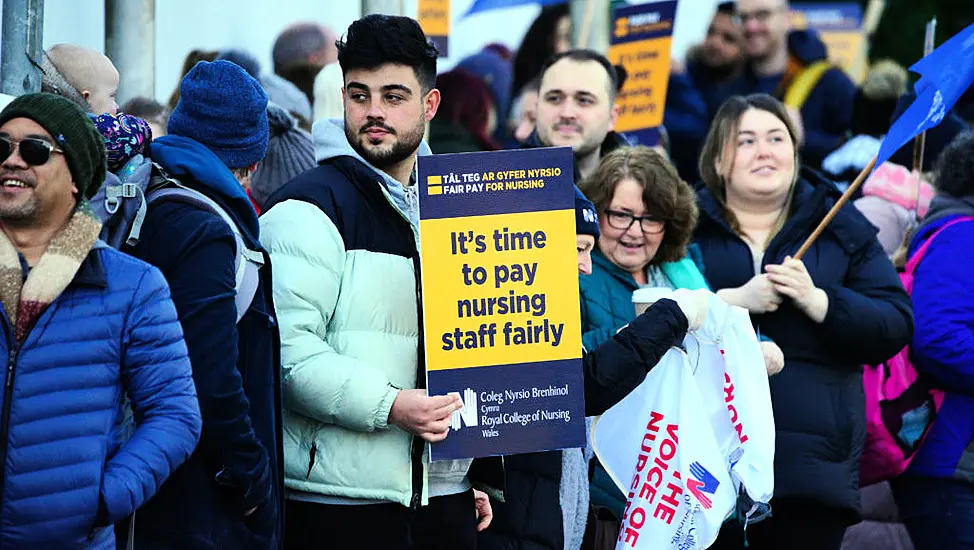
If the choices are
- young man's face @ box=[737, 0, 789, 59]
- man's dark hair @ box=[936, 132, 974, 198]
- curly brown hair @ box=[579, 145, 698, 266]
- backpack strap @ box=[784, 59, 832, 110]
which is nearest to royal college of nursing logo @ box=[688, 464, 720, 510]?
curly brown hair @ box=[579, 145, 698, 266]

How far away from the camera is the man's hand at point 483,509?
4.91 meters

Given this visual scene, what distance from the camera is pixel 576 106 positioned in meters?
6.70

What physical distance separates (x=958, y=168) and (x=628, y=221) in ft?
5.38

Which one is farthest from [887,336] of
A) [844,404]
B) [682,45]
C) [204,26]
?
[682,45]

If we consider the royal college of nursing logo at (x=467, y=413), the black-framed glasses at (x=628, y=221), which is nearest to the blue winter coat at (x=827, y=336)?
the black-framed glasses at (x=628, y=221)

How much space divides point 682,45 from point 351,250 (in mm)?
9504

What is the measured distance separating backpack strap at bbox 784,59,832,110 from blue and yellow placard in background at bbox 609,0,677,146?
6.36 ft

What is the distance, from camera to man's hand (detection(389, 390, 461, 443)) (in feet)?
14.3

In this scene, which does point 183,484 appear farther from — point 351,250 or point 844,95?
point 844,95

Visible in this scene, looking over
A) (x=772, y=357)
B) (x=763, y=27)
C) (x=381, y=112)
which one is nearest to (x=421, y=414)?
(x=381, y=112)

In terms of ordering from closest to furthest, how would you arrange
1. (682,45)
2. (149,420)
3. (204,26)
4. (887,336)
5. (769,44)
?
(149,420), (887,336), (204,26), (769,44), (682,45)

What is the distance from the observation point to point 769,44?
11.7 meters

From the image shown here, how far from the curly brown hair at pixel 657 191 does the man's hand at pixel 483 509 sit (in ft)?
4.24

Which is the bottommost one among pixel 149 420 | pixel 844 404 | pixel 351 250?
pixel 844 404
